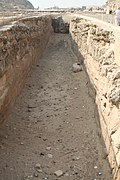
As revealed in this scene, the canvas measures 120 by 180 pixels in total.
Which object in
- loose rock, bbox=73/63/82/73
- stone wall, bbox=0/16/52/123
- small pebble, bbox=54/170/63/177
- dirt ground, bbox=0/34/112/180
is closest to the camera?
small pebble, bbox=54/170/63/177

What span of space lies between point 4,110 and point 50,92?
113 inches

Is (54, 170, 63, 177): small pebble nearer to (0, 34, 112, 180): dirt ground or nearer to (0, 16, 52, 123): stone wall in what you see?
(0, 34, 112, 180): dirt ground

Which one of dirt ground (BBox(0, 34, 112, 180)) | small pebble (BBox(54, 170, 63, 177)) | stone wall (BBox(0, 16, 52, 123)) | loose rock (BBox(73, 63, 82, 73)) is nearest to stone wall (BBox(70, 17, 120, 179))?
dirt ground (BBox(0, 34, 112, 180))

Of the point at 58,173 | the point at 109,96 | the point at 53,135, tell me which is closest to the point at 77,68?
the point at 53,135

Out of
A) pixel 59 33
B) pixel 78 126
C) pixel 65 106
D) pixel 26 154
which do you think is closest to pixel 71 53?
pixel 59 33

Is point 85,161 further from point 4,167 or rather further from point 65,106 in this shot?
point 65,106

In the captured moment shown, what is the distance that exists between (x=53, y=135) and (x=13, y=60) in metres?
2.29

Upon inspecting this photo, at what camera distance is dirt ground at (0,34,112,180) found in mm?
5926

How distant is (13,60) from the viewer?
8.16 m

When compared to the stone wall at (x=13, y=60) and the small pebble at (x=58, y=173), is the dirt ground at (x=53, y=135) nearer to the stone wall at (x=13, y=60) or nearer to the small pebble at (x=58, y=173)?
the small pebble at (x=58, y=173)

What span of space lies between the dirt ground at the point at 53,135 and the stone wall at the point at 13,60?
0.39 m

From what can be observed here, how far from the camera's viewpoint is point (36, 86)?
33.9 feet

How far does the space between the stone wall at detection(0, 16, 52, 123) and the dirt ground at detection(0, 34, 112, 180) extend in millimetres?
389

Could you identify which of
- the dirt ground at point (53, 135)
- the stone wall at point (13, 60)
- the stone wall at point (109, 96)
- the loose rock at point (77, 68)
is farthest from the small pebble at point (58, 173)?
the loose rock at point (77, 68)
